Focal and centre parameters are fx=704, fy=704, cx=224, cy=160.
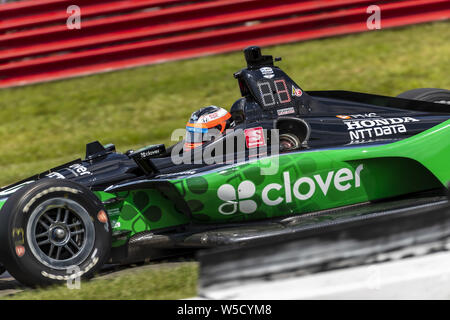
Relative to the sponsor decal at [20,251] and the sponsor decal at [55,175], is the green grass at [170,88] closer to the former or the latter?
the sponsor decal at [55,175]

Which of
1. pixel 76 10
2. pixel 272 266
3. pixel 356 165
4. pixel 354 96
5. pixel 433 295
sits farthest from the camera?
pixel 76 10

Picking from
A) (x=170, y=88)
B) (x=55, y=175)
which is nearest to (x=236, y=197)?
(x=55, y=175)

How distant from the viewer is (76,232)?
5.07m

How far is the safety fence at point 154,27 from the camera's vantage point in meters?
10.8

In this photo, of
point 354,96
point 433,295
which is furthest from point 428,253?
point 354,96

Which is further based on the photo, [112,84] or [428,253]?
[112,84]

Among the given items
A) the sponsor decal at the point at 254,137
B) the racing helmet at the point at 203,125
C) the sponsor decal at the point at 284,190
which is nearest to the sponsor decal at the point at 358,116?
the sponsor decal at the point at 284,190

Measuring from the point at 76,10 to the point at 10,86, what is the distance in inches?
61.6

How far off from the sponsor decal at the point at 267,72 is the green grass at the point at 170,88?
12.3ft

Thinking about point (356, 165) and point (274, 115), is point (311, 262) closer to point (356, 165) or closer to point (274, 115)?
point (356, 165)

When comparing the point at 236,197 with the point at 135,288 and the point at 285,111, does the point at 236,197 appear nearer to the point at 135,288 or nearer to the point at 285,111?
the point at 285,111

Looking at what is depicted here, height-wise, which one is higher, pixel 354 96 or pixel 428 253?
pixel 354 96

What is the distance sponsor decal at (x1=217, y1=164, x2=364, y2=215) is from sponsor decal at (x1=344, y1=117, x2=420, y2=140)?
14.3 inches

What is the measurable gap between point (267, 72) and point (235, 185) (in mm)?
1247
